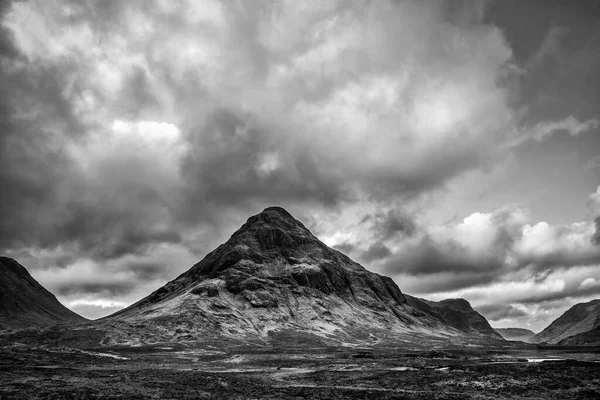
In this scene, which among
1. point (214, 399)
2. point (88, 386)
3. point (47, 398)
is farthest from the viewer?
point (88, 386)

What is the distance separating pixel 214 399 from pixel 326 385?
17045 mm

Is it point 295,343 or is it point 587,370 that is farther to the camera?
point 295,343

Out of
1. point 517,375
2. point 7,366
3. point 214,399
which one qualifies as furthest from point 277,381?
point 7,366

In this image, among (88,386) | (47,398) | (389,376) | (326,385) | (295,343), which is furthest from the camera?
(295,343)

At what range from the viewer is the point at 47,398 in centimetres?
3631

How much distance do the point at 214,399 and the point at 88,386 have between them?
55.0 ft

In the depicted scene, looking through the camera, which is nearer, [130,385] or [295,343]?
[130,385]

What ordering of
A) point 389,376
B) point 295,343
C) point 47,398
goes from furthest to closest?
point 295,343 < point 389,376 < point 47,398

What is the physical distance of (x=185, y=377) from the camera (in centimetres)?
5675

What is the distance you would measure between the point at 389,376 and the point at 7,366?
5995 centimetres

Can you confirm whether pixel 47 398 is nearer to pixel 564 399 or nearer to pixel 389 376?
pixel 389 376

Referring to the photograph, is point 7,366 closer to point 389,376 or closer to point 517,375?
point 389,376

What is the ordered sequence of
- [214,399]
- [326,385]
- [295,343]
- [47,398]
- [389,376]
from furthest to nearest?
[295,343] < [389,376] < [326,385] < [214,399] < [47,398]

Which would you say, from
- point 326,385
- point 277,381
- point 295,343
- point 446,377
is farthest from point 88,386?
point 295,343
